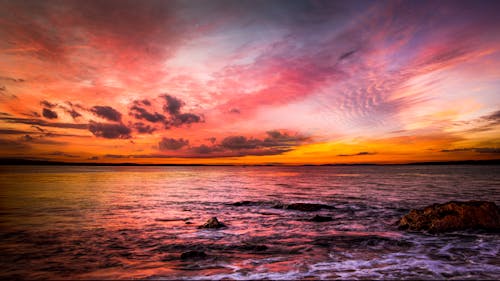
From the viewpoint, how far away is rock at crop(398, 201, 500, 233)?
16719 mm

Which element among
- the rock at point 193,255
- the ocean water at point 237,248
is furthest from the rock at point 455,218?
the rock at point 193,255

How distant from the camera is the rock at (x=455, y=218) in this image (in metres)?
16.7

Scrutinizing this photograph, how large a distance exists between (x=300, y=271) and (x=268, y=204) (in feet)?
64.2

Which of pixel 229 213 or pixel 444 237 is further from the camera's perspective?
pixel 229 213

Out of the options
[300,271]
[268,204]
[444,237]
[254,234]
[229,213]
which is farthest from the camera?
[268,204]

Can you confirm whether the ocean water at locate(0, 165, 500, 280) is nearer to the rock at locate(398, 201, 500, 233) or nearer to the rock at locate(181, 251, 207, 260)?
the rock at locate(181, 251, 207, 260)

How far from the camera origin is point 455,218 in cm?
1708

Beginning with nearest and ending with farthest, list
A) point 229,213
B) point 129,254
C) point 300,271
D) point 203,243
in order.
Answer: point 300,271 → point 129,254 → point 203,243 → point 229,213

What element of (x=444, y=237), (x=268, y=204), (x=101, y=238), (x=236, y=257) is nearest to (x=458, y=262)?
(x=444, y=237)

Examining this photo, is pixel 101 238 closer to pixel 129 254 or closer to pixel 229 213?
pixel 129 254

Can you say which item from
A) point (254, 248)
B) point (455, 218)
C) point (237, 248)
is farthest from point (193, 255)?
point (455, 218)

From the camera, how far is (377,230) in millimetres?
17172

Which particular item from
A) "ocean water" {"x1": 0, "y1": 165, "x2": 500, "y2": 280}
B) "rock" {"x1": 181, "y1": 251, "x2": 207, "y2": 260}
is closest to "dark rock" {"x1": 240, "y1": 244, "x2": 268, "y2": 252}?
"ocean water" {"x1": 0, "y1": 165, "x2": 500, "y2": 280}

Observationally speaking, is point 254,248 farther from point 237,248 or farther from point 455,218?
point 455,218
